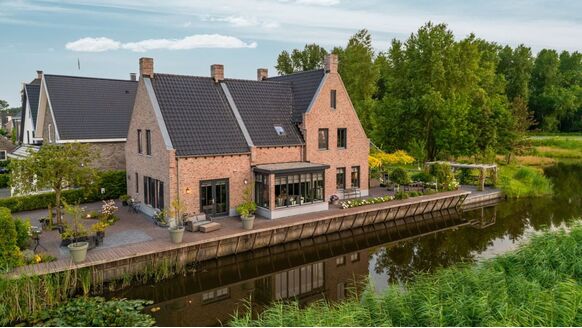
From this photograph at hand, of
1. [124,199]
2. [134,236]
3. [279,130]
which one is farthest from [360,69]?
[134,236]

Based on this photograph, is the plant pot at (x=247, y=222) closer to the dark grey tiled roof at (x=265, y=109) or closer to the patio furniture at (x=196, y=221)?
the patio furniture at (x=196, y=221)

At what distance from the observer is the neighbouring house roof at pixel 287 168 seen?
19706 mm

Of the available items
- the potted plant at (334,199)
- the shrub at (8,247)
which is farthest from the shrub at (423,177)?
the shrub at (8,247)

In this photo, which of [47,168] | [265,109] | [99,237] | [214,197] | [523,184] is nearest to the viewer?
[99,237]

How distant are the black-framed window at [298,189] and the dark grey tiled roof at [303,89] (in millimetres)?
3882

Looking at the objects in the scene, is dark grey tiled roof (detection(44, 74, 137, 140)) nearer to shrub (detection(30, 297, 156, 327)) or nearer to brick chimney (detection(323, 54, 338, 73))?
brick chimney (detection(323, 54, 338, 73))

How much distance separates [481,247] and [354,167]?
27.2ft

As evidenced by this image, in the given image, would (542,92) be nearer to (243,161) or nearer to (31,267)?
(243,161)

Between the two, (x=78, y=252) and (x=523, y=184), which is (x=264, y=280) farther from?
(x=523, y=184)

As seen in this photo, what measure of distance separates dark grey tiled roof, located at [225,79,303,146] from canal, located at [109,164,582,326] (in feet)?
18.8

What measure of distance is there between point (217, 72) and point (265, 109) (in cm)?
324

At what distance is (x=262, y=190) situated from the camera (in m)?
20.3

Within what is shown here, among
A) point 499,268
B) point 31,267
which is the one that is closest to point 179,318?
point 31,267

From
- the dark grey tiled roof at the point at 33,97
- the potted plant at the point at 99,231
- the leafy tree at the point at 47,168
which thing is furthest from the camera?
the dark grey tiled roof at the point at 33,97
